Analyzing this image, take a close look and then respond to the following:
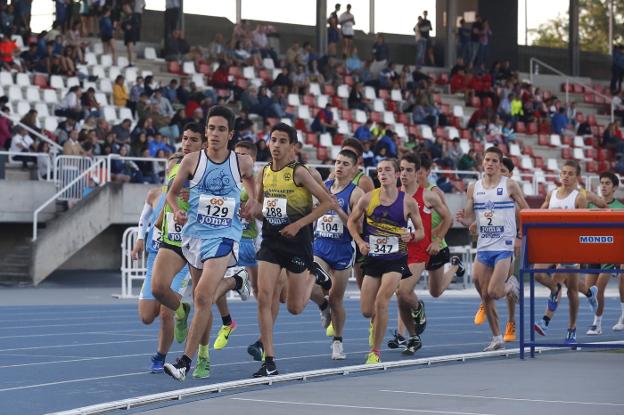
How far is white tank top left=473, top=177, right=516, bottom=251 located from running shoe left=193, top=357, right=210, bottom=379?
4.52m

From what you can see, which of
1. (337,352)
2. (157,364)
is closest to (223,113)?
(157,364)

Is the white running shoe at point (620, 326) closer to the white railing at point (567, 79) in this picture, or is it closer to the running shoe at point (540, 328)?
the running shoe at point (540, 328)

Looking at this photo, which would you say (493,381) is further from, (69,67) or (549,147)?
(549,147)

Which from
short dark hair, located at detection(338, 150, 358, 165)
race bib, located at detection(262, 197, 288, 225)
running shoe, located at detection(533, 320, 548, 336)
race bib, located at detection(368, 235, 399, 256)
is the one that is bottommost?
running shoe, located at detection(533, 320, 548, 336)

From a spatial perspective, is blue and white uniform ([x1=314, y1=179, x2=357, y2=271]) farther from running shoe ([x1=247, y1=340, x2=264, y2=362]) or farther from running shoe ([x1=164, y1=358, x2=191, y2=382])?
running shoe ([x1=164, y1=358, x2=191, y2=382])

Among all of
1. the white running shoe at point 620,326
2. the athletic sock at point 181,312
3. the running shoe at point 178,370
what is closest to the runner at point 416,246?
the athletic sock at point 181,312

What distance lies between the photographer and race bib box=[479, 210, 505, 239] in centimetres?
1507

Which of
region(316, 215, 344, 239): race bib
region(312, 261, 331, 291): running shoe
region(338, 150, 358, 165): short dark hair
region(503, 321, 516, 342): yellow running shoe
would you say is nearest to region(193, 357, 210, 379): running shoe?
region(312, 261, 331, 291): running shoe

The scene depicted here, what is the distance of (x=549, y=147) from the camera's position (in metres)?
40.5

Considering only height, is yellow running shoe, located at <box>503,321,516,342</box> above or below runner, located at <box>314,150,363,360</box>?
below

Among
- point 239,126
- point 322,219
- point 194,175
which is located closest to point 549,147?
point 239,126

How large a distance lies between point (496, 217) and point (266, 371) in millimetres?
4471

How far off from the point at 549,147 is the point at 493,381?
29639 millimetres

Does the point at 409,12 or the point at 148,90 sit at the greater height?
the point at 409,12
